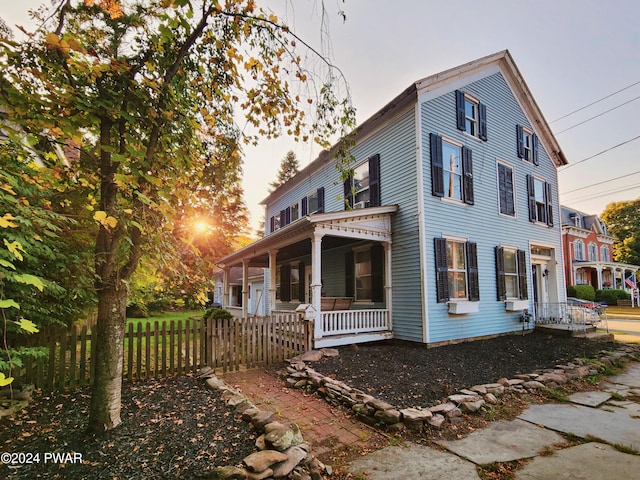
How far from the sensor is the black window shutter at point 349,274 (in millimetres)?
10375

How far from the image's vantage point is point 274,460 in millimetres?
2688

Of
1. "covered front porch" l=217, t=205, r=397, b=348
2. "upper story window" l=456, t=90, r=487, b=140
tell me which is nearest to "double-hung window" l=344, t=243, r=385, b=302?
"covered front porch" l=217, t=205, r=397, b=348

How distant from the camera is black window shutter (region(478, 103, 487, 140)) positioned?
33.4 feet

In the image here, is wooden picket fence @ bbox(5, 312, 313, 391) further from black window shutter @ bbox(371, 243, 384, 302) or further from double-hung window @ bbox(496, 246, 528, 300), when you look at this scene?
double-hung window @ bbox(496, 246, 528, 300)

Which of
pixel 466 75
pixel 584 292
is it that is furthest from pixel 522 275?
pixel 584 292

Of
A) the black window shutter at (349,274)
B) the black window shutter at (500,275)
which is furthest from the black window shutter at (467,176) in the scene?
the black window shutter at (349,274)

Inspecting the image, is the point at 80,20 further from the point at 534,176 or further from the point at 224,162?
the point at 534,176

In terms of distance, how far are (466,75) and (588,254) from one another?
86.8 feet

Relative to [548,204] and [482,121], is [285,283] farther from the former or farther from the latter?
[548,204]

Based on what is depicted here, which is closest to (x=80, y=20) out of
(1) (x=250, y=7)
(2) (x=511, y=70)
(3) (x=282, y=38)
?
(1) (x=250, y=7)

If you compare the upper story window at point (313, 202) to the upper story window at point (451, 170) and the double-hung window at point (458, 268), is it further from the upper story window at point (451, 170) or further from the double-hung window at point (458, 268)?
the double-hung window at point (458, 268)

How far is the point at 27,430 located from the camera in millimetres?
3115

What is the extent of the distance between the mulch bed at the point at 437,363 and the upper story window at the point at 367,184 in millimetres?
4350

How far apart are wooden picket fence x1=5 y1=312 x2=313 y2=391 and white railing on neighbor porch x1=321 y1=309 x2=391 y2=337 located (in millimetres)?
620
